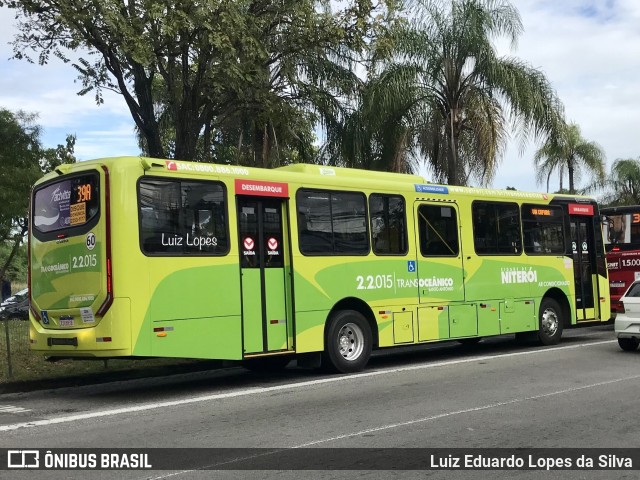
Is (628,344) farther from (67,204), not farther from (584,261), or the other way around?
(67,204)

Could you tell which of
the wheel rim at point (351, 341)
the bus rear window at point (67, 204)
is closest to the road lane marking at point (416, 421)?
the wheel rim at point (351, 341)

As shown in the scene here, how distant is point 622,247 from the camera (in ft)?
71.9

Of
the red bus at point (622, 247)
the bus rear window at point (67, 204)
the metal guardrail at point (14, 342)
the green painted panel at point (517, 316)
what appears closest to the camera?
the bus rear window at point (67, 204)

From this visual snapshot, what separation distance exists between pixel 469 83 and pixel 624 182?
24.2 meters

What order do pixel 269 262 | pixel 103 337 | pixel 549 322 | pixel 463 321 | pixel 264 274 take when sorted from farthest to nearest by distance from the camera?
pixel 549 322 < pixel 463 321 < pixel 269 262 < pixel 264 274 < pixel 103 337

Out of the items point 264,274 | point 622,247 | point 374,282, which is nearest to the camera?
point 264,274

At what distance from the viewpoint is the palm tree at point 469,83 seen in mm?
20562

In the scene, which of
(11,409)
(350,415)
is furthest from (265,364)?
(350,415)

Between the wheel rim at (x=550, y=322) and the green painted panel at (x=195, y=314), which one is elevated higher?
the green painted panel at (x=195, y=314)

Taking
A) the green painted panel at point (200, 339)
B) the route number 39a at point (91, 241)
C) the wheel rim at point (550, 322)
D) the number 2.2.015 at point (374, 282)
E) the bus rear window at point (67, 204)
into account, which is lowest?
the wheel rim at point (550, 322)

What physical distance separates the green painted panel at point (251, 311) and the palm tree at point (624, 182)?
33.7 metres

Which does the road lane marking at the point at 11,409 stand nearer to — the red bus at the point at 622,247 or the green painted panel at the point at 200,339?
the green painted panel at the point at 200,339

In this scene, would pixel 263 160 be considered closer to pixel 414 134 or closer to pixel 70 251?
pixel 414 134

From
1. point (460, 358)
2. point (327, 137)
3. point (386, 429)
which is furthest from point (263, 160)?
point (386, 429)
